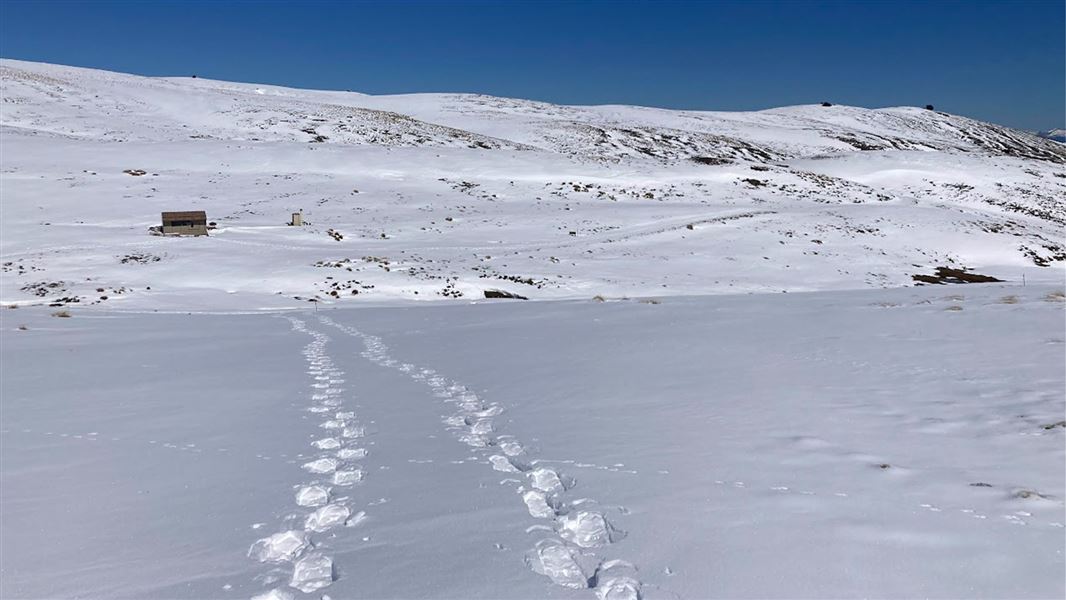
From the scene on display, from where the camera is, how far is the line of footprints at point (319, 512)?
4.37m

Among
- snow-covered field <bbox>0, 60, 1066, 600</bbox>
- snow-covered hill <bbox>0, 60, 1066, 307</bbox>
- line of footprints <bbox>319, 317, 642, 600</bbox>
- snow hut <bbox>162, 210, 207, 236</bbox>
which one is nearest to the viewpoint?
line of footprints <bbox>319, 317, 642, 600</bbox>

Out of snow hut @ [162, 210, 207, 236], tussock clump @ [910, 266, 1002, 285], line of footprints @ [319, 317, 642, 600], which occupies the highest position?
snow hut @ [162, 210, 207, 236]

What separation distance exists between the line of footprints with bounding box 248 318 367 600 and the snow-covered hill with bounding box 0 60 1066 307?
1825 centimetres

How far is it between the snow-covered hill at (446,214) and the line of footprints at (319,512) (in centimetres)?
1825

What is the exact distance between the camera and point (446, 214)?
40.7 m

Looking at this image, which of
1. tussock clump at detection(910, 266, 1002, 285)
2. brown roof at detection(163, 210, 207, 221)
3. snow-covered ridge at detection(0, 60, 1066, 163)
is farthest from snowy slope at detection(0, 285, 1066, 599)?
snow-covered ridge at detection(0, 60, 1066, 163)

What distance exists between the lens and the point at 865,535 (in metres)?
4.48

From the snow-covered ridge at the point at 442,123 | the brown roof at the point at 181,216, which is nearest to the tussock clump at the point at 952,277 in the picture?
the brown roof at the point at 181,216

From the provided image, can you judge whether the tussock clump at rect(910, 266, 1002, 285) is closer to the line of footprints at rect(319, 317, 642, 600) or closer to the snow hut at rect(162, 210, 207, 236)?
the line of footprints at rect(319, 317, 642, 600)

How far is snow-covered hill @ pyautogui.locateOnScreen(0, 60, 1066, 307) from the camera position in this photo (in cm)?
2842

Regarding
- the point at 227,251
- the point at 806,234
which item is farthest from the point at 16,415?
the point at 806,234

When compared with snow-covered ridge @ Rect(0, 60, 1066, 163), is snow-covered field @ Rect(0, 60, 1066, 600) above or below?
below

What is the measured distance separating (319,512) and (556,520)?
1731 mm

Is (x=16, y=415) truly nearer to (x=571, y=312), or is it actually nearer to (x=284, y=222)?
(x=571, y=312)
